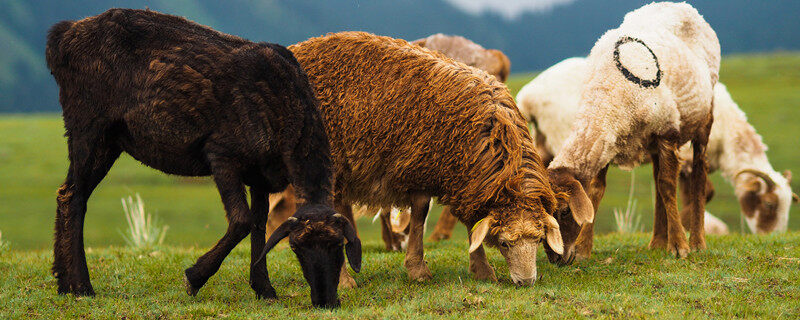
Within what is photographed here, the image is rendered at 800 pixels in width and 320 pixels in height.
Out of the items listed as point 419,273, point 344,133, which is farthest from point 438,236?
point 344,133

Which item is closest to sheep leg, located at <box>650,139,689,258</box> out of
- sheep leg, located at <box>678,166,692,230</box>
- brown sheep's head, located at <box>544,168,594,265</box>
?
brown sheep's head, located at <box>544,168,594,265</box>

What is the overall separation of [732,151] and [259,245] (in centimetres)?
1087

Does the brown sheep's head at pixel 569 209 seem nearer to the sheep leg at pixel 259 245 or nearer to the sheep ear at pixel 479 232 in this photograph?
the sheep ear at pixel 479 232

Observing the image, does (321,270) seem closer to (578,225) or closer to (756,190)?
(578,225)

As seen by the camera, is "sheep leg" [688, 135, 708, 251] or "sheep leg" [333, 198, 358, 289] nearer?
"sheep leg" [333, 198, 358, 289]

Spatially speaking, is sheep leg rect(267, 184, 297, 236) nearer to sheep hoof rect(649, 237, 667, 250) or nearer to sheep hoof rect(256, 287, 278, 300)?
sheep hoof rect(256, 287, 278, 300)

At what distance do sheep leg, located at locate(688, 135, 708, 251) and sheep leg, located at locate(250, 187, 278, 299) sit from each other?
17.1 ft

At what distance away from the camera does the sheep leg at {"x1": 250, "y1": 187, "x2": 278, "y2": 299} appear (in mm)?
7285

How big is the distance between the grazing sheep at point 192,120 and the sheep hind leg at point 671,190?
13.3 feet

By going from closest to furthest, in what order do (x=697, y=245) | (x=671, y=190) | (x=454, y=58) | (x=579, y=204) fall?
(x=579, y=204) → (x=671, y=190) → (x=697, y=245) → (x=454, y=58)

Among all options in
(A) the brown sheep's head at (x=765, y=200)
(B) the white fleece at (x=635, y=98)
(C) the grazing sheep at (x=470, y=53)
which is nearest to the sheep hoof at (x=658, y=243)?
(B) the white fleece at (x=635, y=98)

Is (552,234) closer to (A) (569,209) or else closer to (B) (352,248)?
(A) (569,209)

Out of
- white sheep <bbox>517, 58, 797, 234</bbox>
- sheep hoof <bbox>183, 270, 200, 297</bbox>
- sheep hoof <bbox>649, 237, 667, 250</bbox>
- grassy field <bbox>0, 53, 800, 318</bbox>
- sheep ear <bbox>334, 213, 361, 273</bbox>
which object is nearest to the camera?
sheep ear <bbox>334, 213, 361, 273</bbox>

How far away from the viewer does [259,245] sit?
24.0 feet
